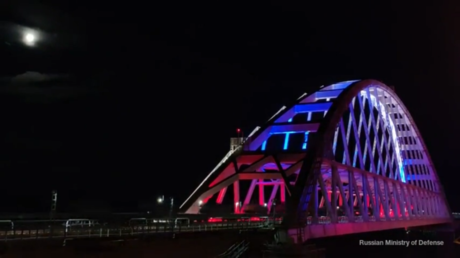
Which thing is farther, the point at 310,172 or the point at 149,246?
the point at 310,172

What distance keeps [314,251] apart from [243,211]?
1607cm

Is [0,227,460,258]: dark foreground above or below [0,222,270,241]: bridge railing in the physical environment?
below

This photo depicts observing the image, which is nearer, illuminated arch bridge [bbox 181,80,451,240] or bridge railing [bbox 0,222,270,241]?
bridge railing [bbox 0,222,270,241]

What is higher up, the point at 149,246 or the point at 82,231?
the point at 82,231

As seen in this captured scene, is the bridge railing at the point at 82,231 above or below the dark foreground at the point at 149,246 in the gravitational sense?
above

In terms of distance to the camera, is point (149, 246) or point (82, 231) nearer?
point (149, 246)

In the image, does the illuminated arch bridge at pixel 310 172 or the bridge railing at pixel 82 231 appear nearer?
the bridge railing at pixel 82 231

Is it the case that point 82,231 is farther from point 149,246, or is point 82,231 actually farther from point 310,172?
point 310,172

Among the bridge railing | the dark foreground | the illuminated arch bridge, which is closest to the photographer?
the dark foreground

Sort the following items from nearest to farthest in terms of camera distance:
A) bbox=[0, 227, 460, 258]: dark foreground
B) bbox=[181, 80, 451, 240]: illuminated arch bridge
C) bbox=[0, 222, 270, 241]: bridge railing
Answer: bbox=[0, 227, 460, 258]: dark foreground, bbox=[0, 222, 270, 241]: bridge railing, bbox=[181, 80, 451, 240]: illuminated arch bridge

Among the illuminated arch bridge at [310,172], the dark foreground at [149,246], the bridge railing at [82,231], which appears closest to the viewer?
the dark foreground at [149,246]

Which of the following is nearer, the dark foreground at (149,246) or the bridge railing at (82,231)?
the dark foreground at (149,246)

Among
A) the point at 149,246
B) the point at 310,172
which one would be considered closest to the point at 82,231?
the point at 149,246

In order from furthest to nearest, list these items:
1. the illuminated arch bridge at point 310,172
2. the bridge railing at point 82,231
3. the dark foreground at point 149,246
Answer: the illuminated arch bridge at point 310,172
the bridge railing at point 82,231
the dark foreground at point 149,246
